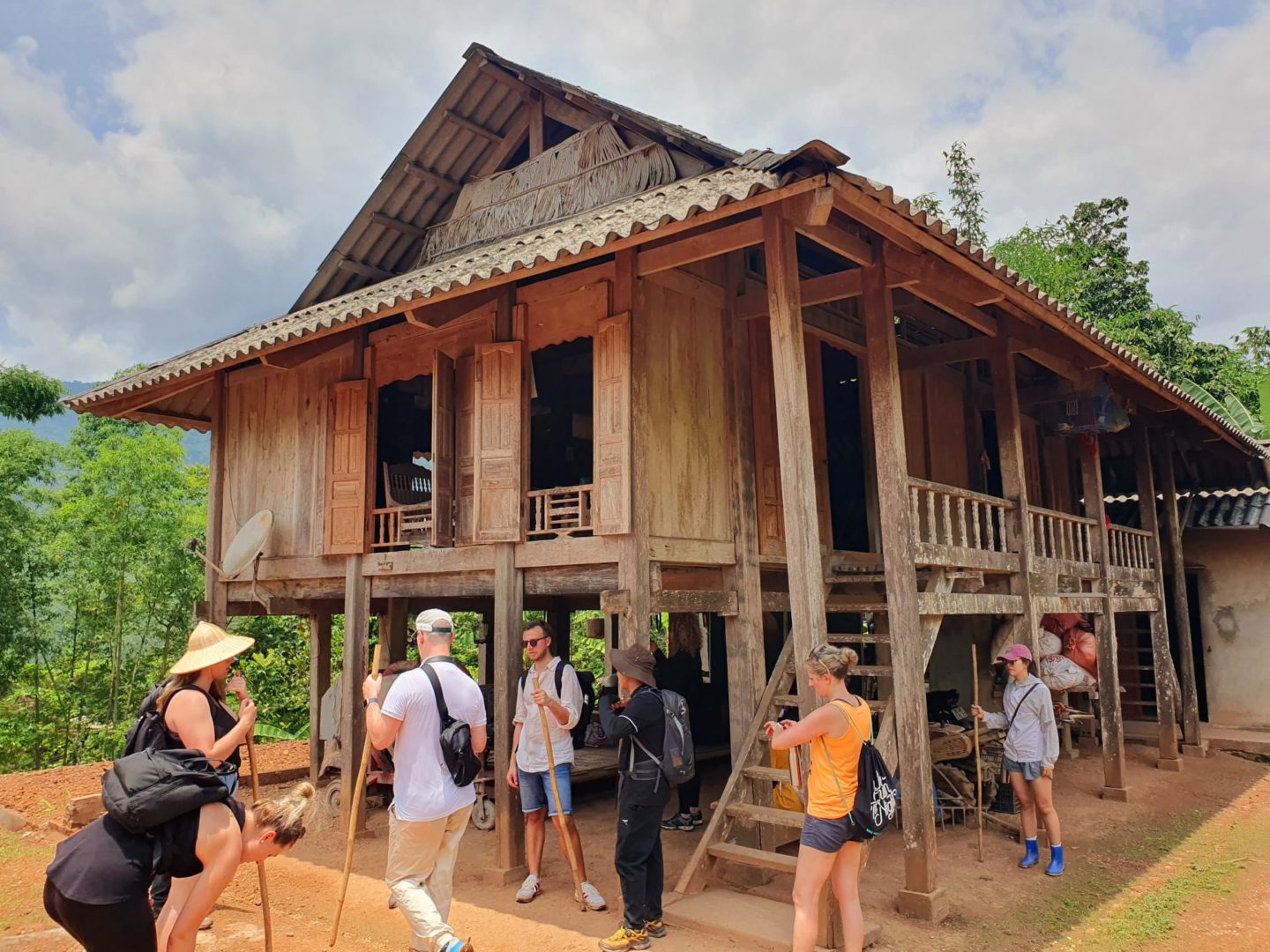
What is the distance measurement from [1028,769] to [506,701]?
4269 mm

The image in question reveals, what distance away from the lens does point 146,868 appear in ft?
10.6

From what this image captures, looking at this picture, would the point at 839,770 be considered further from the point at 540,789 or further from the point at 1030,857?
the point at 1030,857

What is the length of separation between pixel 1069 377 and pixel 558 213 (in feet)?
18.5

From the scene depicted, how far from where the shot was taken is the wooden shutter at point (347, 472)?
880cm

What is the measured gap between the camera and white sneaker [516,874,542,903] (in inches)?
259

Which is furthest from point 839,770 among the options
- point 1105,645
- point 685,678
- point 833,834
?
point 1105,645

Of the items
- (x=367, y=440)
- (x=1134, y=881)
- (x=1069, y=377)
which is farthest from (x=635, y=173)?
(x=1134, y=881)

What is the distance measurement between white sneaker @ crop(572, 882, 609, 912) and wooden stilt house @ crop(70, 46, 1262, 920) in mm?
639

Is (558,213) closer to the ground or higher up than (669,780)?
higher up

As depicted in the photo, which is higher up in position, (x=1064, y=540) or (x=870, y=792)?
(x=1064, y=540)

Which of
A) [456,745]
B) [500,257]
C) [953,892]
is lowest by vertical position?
[953,892]

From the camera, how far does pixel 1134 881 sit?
287 inches

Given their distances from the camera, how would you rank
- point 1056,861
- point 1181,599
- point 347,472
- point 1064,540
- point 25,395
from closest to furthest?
point 1056,861
point 347,472
point 1064,540
point 1181,599
point 25,395

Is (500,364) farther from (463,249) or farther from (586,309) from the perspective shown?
(463,249)
